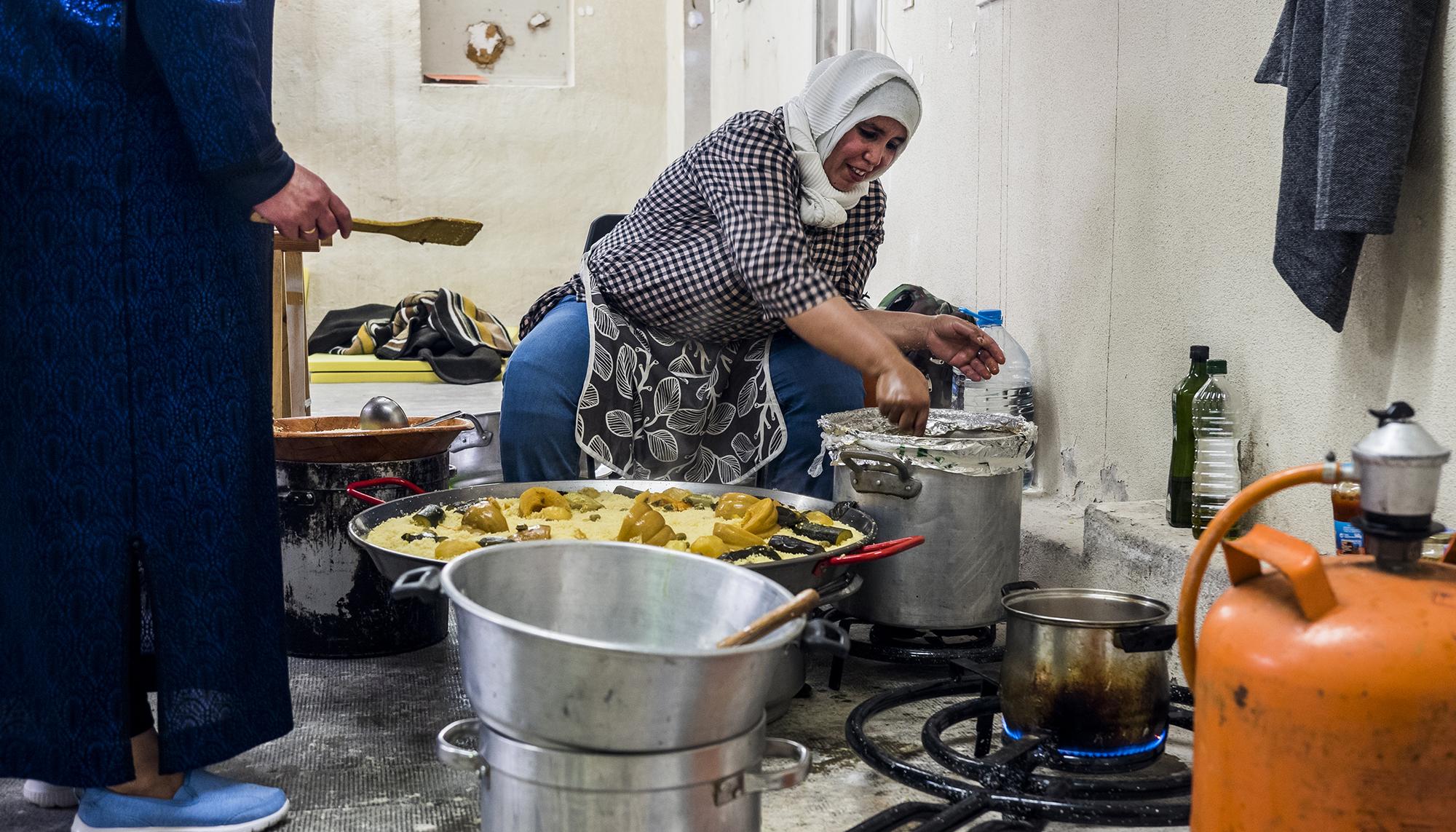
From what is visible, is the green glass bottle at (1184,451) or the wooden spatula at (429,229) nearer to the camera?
the wooden spatula at (429,229)

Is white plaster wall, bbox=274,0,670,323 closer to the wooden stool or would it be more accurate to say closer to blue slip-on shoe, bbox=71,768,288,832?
the wooden stool

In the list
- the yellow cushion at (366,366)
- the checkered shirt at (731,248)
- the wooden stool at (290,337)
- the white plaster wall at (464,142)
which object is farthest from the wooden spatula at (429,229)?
the white plaster wall at (464,142)

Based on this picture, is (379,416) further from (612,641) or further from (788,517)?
(612,641)

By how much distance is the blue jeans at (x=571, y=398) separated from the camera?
279 centimetres

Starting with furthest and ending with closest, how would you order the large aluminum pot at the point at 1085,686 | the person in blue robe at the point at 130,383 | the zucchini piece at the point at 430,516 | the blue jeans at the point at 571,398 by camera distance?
the blue jeans at the point at 571,398, the zucchini piece at the point at 430,516, the large aluminum pot at the point at 1085,686, the person in blue robe at the point at 130,383

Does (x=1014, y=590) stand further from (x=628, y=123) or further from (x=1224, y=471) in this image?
(x=628, y=123)

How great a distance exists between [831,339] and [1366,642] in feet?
4.67

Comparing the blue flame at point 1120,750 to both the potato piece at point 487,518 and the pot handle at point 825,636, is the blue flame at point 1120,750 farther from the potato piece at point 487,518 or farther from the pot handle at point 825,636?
the potato piece at point 487,518

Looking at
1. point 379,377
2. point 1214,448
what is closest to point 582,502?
point 1214,448

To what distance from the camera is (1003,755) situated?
5.68 ft

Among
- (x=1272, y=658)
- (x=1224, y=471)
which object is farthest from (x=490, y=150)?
(x=1272, y=658)

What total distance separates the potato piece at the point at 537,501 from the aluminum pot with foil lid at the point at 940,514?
1.90 feet

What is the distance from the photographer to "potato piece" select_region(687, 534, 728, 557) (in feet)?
6.48

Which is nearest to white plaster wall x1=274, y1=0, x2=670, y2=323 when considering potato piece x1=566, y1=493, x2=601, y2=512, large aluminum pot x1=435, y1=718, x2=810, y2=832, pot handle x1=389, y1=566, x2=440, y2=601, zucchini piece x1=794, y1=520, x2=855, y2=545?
potato piece x1=566, y1=493, x2=601, y2=512
